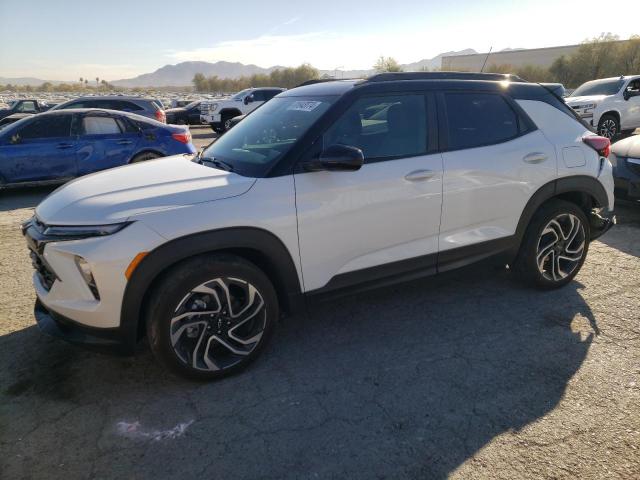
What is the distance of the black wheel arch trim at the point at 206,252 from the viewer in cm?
244

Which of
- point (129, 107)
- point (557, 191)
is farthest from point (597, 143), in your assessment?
point (129, 107)

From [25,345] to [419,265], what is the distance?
9.75ft

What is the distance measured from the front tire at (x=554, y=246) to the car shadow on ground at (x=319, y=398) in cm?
35

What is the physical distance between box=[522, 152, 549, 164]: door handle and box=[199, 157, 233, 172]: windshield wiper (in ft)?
7.58

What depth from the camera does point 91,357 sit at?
3092mm

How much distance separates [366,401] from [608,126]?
563 inches

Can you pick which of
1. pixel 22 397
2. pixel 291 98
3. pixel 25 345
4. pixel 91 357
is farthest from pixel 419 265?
pixel 25 345

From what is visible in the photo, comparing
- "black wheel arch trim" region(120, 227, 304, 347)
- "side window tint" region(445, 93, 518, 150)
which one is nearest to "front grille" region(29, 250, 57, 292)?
"black wheel arch trim" region(120, 227, 304, 347)

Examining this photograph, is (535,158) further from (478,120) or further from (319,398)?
(319,398)

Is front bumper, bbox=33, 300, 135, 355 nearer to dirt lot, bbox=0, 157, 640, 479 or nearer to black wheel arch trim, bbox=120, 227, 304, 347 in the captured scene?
black wheel arch trim, bbox=120, 227, 304, 347

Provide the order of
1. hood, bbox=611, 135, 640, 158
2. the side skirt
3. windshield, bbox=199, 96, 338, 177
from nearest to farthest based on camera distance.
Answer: windshield, bbox=199, 96, 338, 177, the side skirt, hood, bbox=611, 135, 640, 158

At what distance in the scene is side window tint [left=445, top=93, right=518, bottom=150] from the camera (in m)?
3.34

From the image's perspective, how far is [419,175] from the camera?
3.10 meters

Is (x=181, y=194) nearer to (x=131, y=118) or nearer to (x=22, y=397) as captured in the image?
(x=22, y=397)
